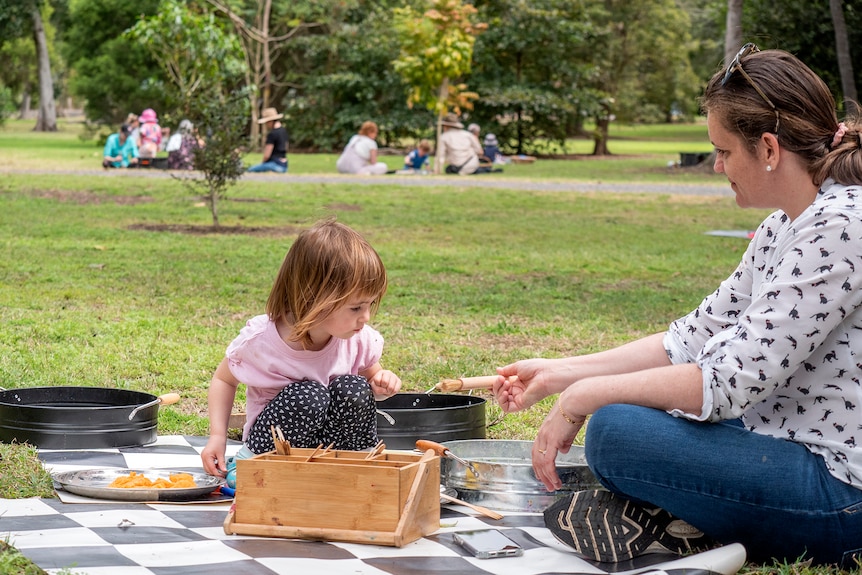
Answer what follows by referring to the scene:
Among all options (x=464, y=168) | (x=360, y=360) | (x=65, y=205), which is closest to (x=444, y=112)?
(x=464, y=168)

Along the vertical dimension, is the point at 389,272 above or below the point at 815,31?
below

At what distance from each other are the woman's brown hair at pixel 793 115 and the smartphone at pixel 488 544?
119cm

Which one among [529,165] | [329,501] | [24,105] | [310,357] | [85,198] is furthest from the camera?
[24,105]

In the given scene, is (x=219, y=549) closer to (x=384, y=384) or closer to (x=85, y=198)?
(x=384, y=384)

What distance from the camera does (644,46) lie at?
43.7 meters

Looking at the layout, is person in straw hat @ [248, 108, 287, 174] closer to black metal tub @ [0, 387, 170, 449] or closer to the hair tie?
black metal tub @ [0, 387, 170, 449]

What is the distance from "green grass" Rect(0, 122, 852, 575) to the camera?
5.73m

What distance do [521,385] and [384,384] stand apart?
19.7 inches

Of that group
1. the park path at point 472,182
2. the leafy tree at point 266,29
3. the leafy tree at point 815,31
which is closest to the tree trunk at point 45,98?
the leafy tree at point 266,29

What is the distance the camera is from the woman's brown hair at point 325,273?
3359mm

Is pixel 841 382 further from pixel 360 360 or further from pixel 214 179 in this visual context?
pixel 214 179

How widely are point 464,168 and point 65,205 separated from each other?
10377 mm

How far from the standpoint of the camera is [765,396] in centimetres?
271

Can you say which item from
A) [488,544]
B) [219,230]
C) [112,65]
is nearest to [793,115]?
[488,544]
